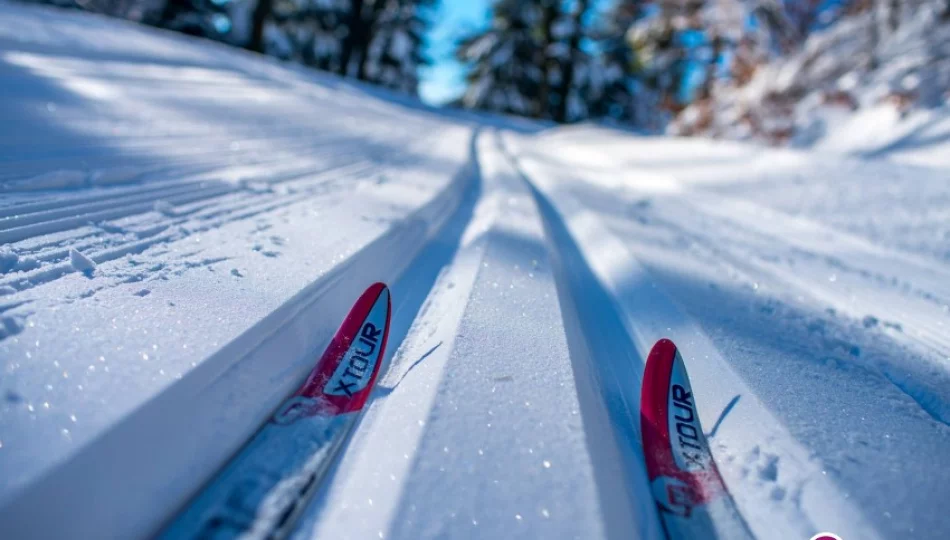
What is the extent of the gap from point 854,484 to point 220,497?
112 cm

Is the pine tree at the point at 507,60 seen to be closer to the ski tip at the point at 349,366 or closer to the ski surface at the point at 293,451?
the ski tip at the point at 349,366

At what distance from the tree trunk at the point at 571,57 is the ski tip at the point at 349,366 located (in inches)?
662

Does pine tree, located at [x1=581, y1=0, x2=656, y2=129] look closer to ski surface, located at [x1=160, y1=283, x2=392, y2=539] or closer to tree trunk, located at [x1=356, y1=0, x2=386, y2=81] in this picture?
tree trunk, located at [x1=356, y1=0, x2=386, y2=81]

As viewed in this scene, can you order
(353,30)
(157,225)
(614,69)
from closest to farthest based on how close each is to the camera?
(157,225)
(353,30)
(614,69)

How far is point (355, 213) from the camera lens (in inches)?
81.3

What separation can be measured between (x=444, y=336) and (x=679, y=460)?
607mm

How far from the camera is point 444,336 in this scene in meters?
1.24

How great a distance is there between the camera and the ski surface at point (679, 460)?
2.84 ft

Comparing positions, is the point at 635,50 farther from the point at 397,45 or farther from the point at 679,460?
the point at 679,460

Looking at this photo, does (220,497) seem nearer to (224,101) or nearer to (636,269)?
(636,269)

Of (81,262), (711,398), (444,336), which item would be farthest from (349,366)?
(711,398)

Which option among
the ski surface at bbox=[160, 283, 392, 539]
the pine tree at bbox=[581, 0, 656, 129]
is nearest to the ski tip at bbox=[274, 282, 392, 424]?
the ski surface at bbox=[160, 283, 392, 539]

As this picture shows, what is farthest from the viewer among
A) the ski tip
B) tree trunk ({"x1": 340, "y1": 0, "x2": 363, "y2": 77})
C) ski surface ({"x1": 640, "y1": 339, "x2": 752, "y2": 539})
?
tree trunk ({"x1": 340, "y1": 0, "x2": 363, "y2": 77})

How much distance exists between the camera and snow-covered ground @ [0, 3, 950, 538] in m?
0.78
